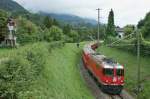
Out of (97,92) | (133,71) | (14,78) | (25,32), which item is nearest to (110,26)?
(25,32)

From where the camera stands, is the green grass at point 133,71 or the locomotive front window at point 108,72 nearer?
the locomotive front window at point 108,72

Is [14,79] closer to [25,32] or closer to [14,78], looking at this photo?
[14,78]

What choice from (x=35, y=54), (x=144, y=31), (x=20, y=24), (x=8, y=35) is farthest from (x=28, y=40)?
(x=35, y=54)

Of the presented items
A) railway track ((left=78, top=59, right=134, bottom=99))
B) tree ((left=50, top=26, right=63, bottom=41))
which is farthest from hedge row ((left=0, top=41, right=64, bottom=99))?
tree ((left=50, top=26, right=63, bottom=41))

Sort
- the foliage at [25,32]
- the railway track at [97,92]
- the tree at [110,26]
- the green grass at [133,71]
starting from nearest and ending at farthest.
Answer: the railway track at [97,92]
the green grass at [133,71]
the foliage at [25,32]
the tree at [110,26]

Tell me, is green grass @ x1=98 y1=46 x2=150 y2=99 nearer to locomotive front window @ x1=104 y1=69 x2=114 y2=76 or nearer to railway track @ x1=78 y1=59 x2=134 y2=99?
railway track @ x1=78 y1=59 x2=134 y2=99

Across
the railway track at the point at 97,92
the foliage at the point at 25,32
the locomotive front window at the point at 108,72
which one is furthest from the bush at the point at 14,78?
the foliage at the point at 25,32

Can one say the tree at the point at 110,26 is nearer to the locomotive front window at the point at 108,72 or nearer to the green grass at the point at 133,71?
the green grass at the point at 133,71

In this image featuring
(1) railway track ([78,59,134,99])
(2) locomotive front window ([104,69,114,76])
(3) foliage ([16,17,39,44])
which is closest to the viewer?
(1) railway track ([78,59,134,99])

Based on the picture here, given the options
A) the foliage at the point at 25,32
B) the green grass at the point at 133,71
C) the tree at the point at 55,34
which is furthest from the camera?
the tree at the point at 55,34

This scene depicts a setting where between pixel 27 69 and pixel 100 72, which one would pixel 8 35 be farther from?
pixel 27 69

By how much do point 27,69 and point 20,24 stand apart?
5163 centimetres

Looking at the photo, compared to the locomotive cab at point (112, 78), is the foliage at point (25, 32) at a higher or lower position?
higher

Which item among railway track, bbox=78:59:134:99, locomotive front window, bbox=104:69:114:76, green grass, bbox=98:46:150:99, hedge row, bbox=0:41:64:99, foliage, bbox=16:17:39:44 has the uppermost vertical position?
foliage, bbox=16:17:39:44
